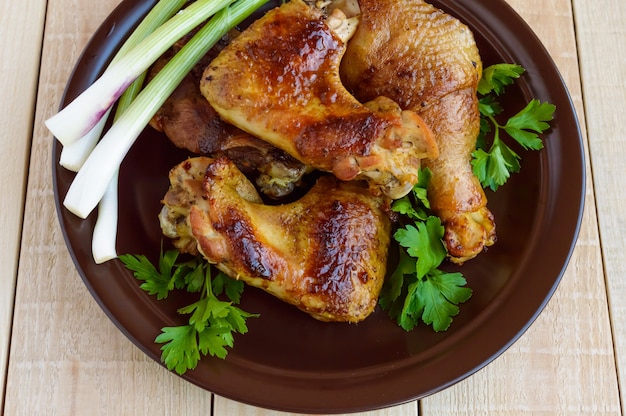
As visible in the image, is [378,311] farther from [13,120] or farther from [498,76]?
[13,120]

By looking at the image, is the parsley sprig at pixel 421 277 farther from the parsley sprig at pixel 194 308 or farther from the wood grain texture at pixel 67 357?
the wood grain texture at pixel 67 357

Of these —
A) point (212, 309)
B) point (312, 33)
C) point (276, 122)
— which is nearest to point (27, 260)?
point (212, 309)

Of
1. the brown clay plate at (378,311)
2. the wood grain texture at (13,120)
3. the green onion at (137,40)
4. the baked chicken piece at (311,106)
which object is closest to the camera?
the baked chicken piece at (311,106)

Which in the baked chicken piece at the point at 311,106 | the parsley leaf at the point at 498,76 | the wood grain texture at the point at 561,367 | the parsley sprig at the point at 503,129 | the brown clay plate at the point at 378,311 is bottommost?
the wood grain texture at the point at 561,367

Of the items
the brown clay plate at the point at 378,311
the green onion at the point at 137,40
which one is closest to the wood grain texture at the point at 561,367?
the brown clay plate at the point at 378,311

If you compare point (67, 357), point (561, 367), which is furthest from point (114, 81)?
point (561, 367)

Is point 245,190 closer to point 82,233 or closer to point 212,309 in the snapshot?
point 212,309

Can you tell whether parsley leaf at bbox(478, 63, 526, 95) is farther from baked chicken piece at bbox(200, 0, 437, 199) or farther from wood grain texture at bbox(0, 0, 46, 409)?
wood grain texture at bbox(0, 0, 46, 409)
